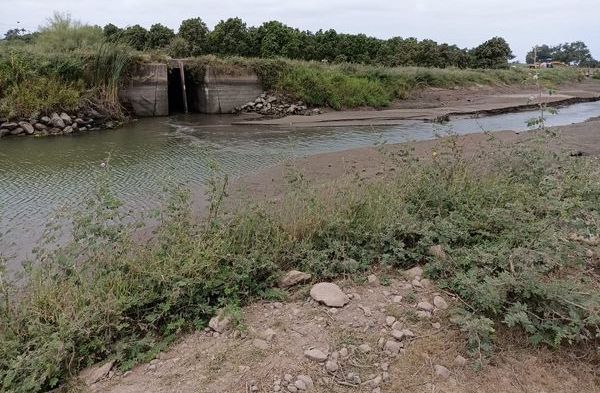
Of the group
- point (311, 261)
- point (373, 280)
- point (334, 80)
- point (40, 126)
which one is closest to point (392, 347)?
point (373, 280)

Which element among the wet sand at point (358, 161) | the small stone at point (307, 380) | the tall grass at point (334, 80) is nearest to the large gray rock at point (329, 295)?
the small stone at point (307, 380)

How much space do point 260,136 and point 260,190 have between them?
6628 millimetres

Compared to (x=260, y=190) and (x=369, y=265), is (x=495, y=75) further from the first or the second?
(x=369, y=265)

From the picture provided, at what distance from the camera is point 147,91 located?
689 inches

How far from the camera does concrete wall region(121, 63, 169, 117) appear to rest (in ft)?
56.3

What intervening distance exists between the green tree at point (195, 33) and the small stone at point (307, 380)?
31856mm

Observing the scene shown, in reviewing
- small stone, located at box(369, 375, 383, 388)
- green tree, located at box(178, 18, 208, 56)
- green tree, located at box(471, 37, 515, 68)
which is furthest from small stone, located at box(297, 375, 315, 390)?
green tree, located at box(471, 37, 515, 68)

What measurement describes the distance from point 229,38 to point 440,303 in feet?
103

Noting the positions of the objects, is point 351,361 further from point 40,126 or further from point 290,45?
point 290,45

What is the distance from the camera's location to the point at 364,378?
2.56 meters

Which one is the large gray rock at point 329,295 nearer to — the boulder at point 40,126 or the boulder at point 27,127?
the boulder at point 27,127

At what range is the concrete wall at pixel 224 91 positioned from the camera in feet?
62.2

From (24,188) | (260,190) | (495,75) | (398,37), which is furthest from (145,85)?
(398,37)

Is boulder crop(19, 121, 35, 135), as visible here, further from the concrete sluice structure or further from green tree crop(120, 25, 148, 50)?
green tree crop(120, 25, 148, 50)
